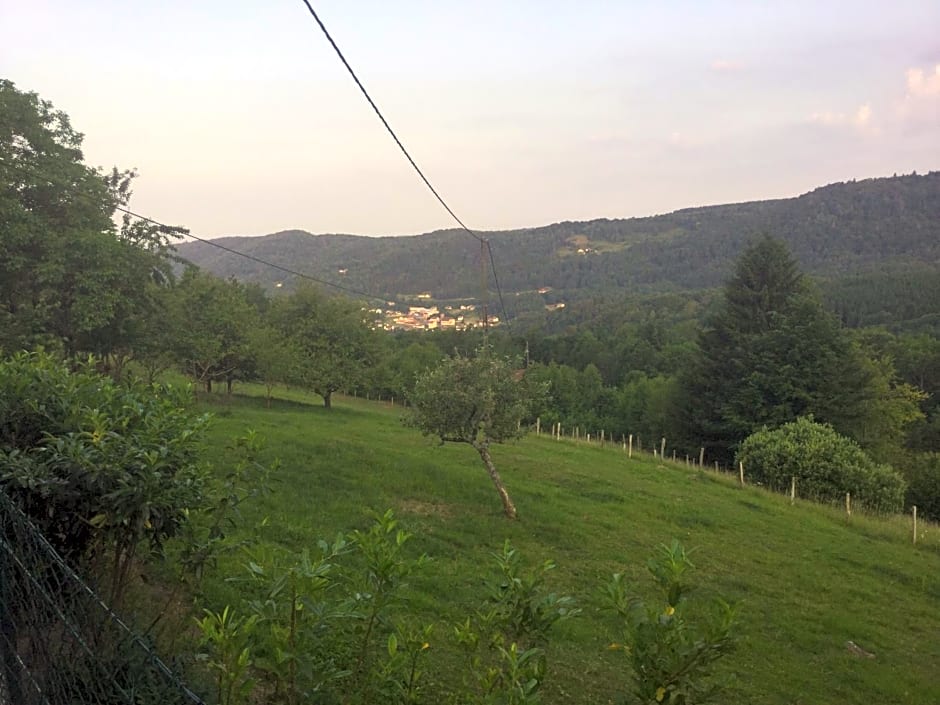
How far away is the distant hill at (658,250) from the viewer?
442ft

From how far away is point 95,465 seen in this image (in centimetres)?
375

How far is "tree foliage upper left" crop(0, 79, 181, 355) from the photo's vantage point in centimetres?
1816

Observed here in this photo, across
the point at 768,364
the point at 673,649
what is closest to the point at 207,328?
the point at 673,649

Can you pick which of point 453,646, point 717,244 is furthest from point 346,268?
point 453,646

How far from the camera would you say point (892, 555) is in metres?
16.9

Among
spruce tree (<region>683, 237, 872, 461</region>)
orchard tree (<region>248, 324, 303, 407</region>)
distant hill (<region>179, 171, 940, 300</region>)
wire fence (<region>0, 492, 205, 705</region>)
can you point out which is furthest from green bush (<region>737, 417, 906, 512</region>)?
distant hill (<region>179, 171, 940, 300</region>)

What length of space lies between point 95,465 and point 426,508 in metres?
11.9

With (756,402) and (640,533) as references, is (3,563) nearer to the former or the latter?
(640,533)

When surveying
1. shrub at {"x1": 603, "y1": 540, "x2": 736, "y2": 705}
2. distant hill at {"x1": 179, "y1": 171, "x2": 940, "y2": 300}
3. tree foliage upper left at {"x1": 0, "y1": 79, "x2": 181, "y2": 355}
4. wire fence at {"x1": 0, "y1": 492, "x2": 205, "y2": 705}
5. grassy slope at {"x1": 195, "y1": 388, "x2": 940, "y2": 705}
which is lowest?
grassy slope at {"x1": 195, "y1": 388, "x2": 940, "y2": 705}

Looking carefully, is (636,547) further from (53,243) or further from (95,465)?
(53,243)

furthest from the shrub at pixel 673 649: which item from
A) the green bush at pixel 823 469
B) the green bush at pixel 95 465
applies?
the green bush at pixel 823 469

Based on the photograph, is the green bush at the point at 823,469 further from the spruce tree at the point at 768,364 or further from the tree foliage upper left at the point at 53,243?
the tree foliage upper left at the point at 53,243

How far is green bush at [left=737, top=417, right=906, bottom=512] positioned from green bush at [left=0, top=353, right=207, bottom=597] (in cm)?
2468

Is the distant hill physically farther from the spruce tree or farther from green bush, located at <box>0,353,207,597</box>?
green bush, located at <box>0,353,207,597</box>
